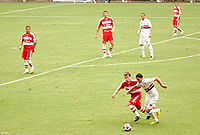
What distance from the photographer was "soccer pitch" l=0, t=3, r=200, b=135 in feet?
49.4

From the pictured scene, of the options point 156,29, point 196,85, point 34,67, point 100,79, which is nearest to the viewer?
point 196,85

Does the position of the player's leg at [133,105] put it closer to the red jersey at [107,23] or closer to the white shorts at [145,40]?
the white shorts at [145,40]

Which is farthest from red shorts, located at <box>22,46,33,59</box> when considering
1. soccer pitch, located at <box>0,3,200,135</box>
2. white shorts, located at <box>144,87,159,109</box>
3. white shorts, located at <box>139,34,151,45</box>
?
white shorts, located at <box>144,87,159,109</box>

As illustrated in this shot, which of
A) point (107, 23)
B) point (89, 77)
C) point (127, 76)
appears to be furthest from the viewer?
point (107, 23)

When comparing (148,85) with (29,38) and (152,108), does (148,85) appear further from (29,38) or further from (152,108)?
(29,38)

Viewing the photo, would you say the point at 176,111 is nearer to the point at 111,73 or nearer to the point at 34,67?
the point at 111,73

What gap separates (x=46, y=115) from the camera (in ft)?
53.2

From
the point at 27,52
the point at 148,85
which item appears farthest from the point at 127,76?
the point at 27,52

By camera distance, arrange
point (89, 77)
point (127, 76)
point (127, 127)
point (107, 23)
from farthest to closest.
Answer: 1. point (107, 23)
2. point (89, 77)
3. point (127, 76)
4. point (127, 127)

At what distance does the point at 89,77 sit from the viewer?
2236 cm

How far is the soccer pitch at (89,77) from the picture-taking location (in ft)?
49.4

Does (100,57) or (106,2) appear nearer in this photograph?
(100,57)

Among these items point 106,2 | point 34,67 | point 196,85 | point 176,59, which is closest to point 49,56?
point 34,67

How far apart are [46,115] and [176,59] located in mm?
12080
